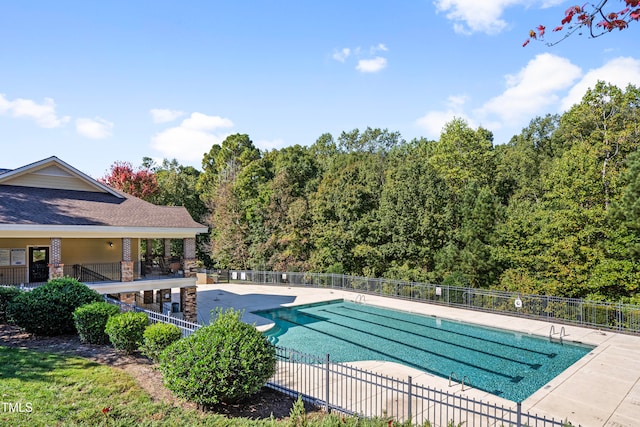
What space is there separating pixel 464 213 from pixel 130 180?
91.6 ft

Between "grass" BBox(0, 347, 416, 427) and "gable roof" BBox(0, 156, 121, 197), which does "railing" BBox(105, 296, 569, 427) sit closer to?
"grass" BBox(0, 347, 416, 427)

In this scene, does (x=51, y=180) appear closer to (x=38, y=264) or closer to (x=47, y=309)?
(x=38, y=264)

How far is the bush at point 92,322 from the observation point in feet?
34.7

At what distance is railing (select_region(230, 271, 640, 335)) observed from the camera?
53.6 ft

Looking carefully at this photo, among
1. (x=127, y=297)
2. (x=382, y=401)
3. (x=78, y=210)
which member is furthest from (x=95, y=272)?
(x=382, y=401)

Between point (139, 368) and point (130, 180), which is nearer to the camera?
point (139, 368)

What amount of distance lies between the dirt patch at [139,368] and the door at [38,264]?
22.3 ft

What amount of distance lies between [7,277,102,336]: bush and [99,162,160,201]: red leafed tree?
2468 cm

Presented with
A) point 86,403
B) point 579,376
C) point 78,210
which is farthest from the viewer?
point 78,210

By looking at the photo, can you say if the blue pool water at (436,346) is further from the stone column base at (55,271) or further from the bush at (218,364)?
the stone column base at (55,271)

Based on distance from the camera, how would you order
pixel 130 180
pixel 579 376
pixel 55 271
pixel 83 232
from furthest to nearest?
pixel 130 180 < pixel 83 232 < pixel 55 271 < pixel 579 376

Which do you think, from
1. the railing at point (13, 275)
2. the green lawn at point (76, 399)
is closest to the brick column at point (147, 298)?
the railing at point (13, 275)

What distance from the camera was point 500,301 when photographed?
64.9 ft

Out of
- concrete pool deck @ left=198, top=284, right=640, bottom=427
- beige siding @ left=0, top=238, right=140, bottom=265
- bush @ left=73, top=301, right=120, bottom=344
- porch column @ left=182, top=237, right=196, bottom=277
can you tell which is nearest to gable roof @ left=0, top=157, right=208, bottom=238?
porch column @ left=182, top=237, right=196, bottom=277
